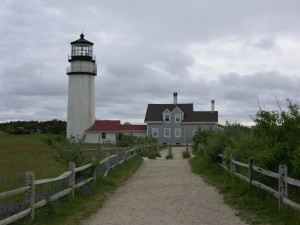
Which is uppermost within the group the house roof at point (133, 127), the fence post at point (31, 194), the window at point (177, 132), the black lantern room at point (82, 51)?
the black lantern room at point (82, 51)

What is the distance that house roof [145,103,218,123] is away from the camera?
2400 inches

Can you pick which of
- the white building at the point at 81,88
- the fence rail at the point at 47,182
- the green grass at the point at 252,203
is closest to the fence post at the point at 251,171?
the green grass at the point at 252,203

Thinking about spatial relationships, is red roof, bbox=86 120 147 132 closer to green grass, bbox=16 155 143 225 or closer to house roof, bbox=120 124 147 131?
house roof, bbox=120 124 147 131

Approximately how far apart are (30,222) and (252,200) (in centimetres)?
514

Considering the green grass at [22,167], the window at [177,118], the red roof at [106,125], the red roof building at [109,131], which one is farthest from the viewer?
the window at [177,118]

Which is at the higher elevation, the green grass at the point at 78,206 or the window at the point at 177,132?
the window at the point at 177,132

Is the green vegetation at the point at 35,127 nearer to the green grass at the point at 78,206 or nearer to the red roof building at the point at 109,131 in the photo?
the red roof building at the point at 109,131

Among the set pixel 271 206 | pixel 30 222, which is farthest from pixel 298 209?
pixel 30 222

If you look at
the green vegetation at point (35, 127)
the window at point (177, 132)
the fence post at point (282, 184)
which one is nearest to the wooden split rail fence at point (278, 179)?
the fence post at point (282, 184)

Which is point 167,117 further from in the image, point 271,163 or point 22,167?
point 271,163

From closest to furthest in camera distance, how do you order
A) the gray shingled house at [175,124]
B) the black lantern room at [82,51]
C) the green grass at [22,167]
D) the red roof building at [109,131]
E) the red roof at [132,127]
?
the green grass at [22,167], the black lantern room at [82,51], the red roof building at [109,131], the gray shingled house at [175,124], the red roof at [132,127]

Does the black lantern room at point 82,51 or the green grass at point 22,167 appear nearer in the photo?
the green grass at point 22,167

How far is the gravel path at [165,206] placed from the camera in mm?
9102

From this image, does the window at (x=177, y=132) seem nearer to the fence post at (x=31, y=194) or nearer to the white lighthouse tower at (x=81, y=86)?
the white lighthouse tower at (x=81, y=86)
